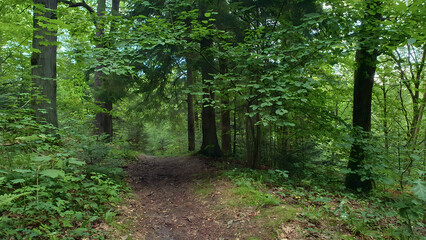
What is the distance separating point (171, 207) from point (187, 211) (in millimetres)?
477

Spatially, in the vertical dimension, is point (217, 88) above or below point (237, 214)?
above

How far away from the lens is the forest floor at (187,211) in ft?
12.2

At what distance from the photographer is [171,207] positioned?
5082 millimetres

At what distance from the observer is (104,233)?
323 centimetres

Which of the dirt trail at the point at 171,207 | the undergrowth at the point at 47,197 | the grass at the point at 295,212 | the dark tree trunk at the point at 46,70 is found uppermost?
the dark tree trunk at the point at 46,70

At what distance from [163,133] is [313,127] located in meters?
13.6

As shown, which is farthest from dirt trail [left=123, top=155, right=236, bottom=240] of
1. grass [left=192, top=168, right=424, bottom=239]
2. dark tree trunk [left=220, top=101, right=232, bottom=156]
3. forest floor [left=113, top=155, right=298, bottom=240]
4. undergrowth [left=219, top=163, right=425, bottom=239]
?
dark tree trunk [left=220, top=101, right=232, bottom=156]

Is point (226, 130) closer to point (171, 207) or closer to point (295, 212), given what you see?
point (171, 207)

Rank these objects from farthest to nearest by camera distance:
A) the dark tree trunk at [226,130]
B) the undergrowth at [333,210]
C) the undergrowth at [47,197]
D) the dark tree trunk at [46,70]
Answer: the dark tree trunk at [226,130], the dark tree trunk at [46,70], the undergrowth at [333,210], the undergrowth at [47,197]

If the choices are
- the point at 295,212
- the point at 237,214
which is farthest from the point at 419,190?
the point at 237,214

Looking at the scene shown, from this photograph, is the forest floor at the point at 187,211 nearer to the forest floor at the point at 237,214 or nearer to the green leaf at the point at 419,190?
the forest floor at the point at 237,214

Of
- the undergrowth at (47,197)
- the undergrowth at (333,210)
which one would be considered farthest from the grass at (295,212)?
the undergrowth at (47,197)

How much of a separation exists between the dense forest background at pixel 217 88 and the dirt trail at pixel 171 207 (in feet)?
2.44

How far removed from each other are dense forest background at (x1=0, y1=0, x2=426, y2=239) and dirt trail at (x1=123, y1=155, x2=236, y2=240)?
29.3 inches
